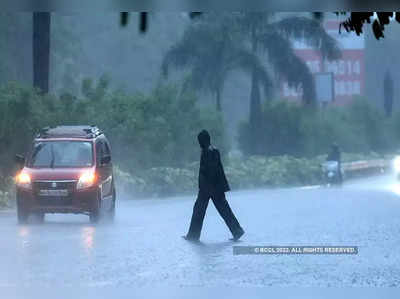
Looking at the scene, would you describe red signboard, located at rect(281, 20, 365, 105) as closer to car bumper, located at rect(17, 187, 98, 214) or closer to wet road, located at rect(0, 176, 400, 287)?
wet road, located at rect(0, 176, 400, 287)

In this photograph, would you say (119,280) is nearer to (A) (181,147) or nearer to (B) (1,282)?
(B) (1,282)

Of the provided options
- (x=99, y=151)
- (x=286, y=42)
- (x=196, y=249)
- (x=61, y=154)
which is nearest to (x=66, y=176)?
(x=61, y=154)

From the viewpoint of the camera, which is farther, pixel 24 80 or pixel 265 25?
pixel 24 80

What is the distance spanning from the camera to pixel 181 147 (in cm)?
4369

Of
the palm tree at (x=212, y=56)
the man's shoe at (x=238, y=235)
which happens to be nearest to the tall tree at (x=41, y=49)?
the palm tree at (x=212, y=56)

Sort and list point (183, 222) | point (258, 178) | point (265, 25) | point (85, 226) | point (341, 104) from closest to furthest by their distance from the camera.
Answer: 1. point (85, 226)
2. point (183, 222)
3. point (258, 178)
4. point (265, 25)
5. point (341, 104)

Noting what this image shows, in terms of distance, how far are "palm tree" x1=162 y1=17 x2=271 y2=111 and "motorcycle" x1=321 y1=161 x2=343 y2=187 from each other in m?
8.31

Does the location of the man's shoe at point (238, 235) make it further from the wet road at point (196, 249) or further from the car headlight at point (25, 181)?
the car headlight at point (25, 181)

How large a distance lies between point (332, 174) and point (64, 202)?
2321cm

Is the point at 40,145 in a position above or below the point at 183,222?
above

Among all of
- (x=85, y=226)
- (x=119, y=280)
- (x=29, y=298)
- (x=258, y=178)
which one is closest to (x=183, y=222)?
(x=85, y=226)

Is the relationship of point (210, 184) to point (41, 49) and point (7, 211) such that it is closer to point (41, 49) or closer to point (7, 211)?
point (7, 211)

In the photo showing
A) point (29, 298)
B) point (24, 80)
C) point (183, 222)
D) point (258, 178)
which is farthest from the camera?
point (24, 80)

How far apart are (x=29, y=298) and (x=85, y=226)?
11.0 metres
